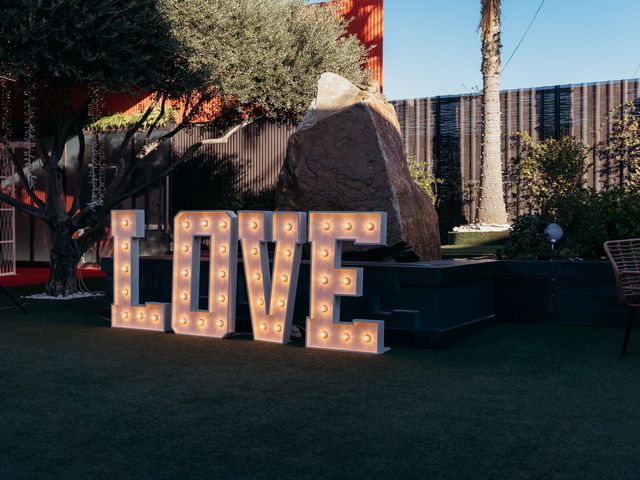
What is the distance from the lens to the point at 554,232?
8516 millimetres

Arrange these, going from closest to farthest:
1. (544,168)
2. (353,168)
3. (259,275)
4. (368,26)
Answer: (259,275) → (353,168) → (544,168) → (368,26)

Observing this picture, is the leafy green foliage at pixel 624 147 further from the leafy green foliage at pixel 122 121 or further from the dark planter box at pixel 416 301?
the leafy green foliage at pixel 122 121

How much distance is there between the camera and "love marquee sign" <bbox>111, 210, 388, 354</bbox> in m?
6.70

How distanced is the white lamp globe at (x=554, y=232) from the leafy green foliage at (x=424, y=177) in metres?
7.72

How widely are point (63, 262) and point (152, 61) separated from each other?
3578mm

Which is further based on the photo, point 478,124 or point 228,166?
point 228,166

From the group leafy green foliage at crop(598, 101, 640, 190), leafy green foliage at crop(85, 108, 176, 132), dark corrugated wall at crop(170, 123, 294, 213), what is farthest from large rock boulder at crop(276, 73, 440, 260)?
leafy green foliage at crop(85, 108, 176, 132)

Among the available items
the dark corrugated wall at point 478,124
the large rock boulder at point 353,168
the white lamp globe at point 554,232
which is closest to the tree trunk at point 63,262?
the large rock boulder at point 353,168

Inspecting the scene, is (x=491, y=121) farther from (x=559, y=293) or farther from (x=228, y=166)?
(x=559, y=293)

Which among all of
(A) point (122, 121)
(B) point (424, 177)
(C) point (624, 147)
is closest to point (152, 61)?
(A) point (122, 121)

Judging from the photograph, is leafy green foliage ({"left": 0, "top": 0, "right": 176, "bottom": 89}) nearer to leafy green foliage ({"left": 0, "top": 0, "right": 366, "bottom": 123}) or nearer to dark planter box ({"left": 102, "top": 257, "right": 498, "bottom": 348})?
leafy green foliage ({"left": 0, "top": 0, "right": 366, "bottom": 123})

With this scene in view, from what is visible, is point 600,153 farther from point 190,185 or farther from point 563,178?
point 190,185

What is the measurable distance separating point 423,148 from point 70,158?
899 cm

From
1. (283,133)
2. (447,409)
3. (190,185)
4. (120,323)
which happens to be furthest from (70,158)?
(447,409)
